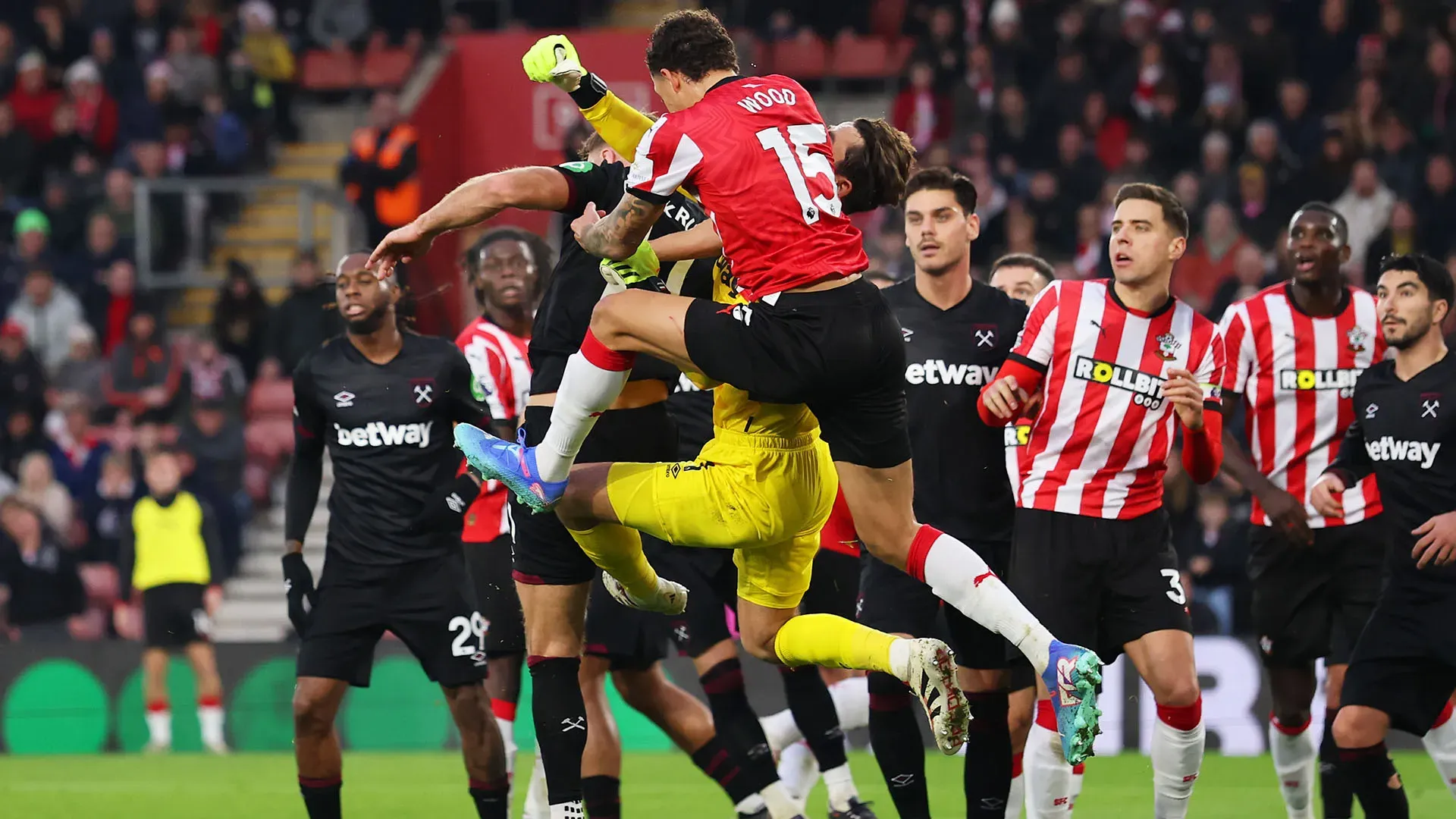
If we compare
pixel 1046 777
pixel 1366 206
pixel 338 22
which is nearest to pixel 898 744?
pixel 1046 777

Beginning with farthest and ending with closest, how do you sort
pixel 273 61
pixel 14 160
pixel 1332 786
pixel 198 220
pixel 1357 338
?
pixel 273 61, pixel 14 160, pixel 198 220, pixel 1357 338, pixel 1332 786

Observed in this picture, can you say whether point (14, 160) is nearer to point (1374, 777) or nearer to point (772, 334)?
point (772, 334)

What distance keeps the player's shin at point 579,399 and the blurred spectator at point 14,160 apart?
1385 centimetres

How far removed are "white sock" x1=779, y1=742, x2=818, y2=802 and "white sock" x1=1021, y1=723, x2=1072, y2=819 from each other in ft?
7.23

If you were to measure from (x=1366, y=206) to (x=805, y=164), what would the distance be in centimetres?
1025

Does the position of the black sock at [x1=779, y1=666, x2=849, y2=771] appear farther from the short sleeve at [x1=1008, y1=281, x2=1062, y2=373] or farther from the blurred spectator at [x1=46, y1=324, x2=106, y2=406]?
the blurred spectator at [x1=46, y1=324, x2=106, y2=406]

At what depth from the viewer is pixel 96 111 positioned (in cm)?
1858

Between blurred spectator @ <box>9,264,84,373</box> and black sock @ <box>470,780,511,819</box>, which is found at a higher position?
blurred spectator @ <box>9,264,84,373</box>

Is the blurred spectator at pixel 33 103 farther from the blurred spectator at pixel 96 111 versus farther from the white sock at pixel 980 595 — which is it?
the white sock at pixel 980 595

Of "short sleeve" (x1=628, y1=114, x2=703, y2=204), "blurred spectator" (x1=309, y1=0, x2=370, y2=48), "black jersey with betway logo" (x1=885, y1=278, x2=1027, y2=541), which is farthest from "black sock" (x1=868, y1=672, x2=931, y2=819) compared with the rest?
"blurred spectator" (x1=309, y1=0, x2=370, y2=48)

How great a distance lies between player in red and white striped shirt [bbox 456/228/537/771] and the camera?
28.6ft

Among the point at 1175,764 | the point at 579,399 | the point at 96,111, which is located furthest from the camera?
the point at 96,111

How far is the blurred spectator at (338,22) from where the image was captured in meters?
19.8

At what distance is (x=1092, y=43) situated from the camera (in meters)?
17.2
